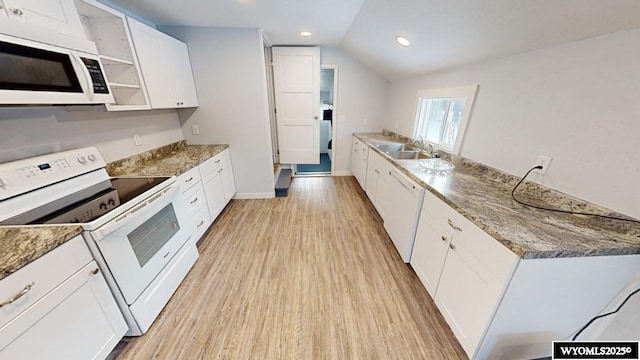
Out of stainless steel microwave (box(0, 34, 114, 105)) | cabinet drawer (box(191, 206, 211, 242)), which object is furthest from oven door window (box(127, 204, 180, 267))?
stainless steel microwave (box(0, 34, 114, 105))

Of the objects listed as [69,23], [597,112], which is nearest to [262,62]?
[69,23]

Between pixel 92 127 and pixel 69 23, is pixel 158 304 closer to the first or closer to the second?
pixel 92 127

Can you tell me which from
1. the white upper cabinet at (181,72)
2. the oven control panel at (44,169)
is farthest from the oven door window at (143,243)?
the white upper cabinet at (181,72)

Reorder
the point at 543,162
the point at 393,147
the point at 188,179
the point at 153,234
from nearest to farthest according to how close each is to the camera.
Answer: the point at 543,162 < the point at 153,234 < the point at 188,179 < the point at 393,147

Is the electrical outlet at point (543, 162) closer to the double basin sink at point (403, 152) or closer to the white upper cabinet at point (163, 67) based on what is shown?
the double basin sink at point (403, 152)

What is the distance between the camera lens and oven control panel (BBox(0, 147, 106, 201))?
114cm

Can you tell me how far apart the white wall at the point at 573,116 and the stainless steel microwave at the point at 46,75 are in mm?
2888

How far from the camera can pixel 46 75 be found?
3.76 feet

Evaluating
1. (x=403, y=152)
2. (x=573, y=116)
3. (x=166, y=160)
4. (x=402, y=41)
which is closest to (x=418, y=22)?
(x=402, y=41)

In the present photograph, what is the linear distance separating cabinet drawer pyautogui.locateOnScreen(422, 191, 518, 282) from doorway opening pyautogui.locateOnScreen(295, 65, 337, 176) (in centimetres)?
280

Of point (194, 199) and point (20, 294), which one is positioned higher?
point (20, 294)

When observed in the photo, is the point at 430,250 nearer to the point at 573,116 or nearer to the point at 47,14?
the point at 573,116

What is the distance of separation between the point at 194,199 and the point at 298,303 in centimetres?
148

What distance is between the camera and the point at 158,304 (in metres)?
1.50
